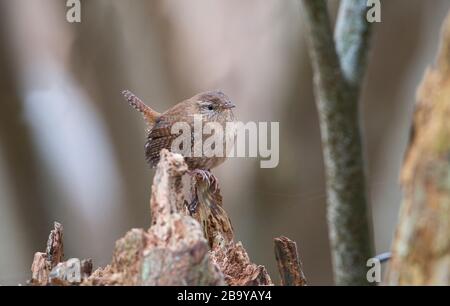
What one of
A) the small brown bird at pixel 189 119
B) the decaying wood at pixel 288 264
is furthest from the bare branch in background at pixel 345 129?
the small brown bird at pixel 189 119

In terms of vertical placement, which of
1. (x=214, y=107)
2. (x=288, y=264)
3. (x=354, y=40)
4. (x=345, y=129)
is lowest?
(x=288, y=264)

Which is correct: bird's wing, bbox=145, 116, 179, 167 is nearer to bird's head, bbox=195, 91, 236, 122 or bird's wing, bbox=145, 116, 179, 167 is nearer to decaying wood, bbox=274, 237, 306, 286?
bird's head, bbox=195, 91, 236, 122

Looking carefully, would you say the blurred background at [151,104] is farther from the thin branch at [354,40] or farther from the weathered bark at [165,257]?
the weathered bark at [165,257]

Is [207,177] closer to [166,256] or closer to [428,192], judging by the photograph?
[166,256]

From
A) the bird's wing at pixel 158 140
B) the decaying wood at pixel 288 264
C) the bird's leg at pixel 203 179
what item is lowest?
the decaying wood at pixel 288 264

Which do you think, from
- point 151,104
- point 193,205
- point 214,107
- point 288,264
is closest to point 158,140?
point 214,107

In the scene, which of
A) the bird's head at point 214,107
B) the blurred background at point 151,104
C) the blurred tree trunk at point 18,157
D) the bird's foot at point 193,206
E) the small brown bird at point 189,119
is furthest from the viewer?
the blurred tree trunk at point 18,157

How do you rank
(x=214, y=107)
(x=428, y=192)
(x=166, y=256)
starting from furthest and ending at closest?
1. (x=214, y=107)
2. (x=166, y=256)
3. (x=428, y=192)

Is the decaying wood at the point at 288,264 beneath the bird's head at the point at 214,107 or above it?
beneath
